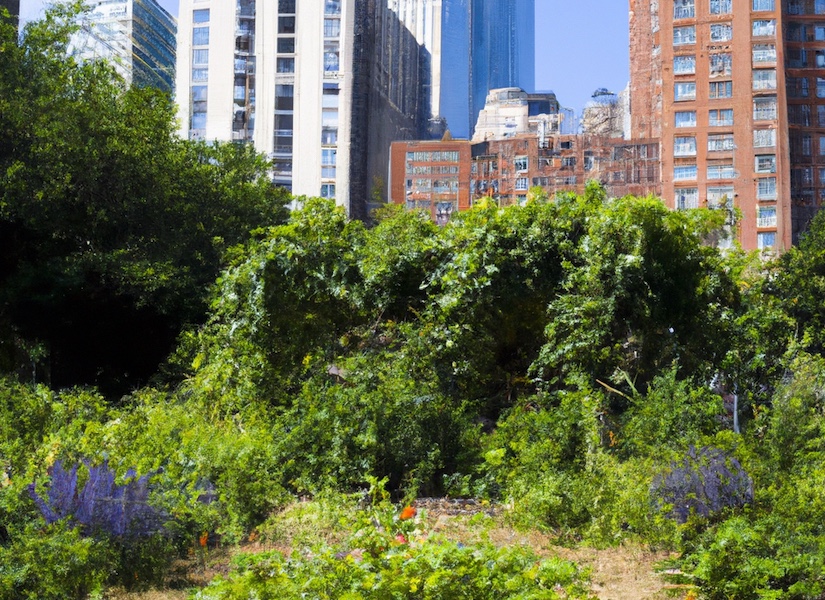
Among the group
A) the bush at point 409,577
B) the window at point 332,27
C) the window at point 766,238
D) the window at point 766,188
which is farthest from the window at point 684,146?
the bush at point 409,577

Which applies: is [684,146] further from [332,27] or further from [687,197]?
[332,27]

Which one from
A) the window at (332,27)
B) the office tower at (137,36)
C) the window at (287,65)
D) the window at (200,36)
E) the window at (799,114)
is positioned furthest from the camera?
the office tower at (137,36)

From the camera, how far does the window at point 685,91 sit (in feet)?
198

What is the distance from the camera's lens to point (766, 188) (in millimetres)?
59312

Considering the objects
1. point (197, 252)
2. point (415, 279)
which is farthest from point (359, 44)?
point (415, 279)

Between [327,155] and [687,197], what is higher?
[327,155]

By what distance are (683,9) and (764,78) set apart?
5762 mm

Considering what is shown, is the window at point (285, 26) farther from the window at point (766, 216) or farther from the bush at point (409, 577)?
the bush at point (409, 577)

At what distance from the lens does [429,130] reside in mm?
93312

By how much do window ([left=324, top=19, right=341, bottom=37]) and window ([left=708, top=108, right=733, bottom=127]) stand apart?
22107 millimetres

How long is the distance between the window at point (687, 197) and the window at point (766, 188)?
323cm

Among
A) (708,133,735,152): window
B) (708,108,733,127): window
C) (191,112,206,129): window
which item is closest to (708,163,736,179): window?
(708,133,735,152): window

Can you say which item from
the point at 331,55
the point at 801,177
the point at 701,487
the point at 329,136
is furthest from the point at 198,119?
the point at 701,487

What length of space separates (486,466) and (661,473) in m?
2.51
